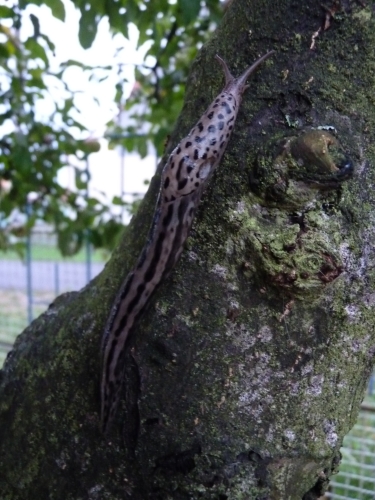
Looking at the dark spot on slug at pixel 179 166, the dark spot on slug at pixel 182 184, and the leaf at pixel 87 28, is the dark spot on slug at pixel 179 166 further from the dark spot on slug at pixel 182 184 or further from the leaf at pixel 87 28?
the leaf at pixel 87 28

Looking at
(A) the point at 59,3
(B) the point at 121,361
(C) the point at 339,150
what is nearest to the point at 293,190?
(C) the point at 339,150

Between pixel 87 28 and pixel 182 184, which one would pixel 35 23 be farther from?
pixel 182 184

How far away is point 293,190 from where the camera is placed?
69 centimetres

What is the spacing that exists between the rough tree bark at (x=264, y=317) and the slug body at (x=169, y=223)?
0.6 inches

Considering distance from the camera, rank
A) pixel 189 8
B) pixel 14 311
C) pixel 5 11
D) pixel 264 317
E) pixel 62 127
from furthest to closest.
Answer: pixel 14 311
pixel 62 127
pixel 5 11
pixel 189 8
pixel 264 317

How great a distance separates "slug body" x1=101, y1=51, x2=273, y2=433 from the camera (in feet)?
2.36

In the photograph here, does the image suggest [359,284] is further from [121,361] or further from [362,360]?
[121,361]

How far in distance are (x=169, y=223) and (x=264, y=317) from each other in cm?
17

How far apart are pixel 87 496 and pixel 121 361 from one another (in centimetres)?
18

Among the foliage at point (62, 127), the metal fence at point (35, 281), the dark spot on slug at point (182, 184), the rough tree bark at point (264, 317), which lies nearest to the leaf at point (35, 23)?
the foliage at point (62, 127)

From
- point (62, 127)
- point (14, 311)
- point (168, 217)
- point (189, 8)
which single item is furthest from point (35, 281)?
point (168, 217)

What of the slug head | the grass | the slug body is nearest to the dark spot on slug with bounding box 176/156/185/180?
the slug body

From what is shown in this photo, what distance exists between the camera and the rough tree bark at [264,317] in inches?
27.5

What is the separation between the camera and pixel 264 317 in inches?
27.9
